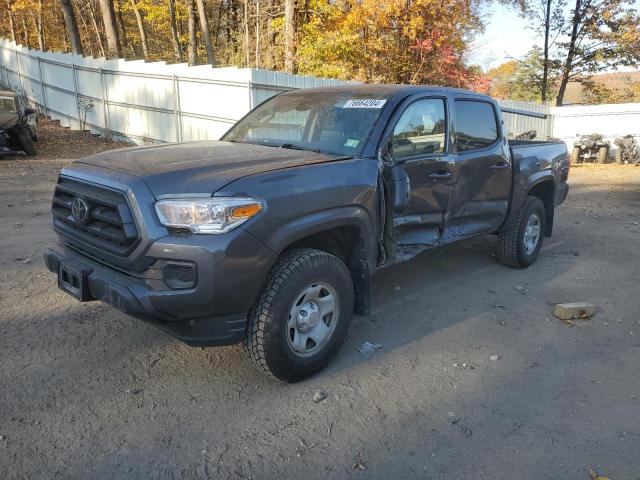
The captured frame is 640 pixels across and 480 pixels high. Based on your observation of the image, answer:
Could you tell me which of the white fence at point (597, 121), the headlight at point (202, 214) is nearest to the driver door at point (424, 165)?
the headlight at point (202, 214)

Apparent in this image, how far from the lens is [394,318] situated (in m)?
4.55

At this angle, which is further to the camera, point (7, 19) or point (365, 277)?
point (7, 19)

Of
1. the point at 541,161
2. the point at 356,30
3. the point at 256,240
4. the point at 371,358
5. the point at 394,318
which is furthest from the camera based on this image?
the point at 356,30

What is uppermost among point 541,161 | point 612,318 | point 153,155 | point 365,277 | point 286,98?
point 286,98

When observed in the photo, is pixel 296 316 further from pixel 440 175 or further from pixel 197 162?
pixel 440 175

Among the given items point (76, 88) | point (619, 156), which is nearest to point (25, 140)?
point (76, 88)

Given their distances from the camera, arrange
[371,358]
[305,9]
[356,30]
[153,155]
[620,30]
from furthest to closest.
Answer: [620,30] → [305,9] → [356,30] → [371,358] → [153,155]

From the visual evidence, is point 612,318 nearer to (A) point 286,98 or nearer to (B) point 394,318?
(B) point 394,318

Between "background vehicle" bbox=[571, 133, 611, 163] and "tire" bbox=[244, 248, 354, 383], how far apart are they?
16.6 m

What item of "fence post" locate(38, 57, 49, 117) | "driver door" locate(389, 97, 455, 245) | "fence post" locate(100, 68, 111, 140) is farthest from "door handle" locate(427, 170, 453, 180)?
"fence post" locate(38, 57, 49, 117)

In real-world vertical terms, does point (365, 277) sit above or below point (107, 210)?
below

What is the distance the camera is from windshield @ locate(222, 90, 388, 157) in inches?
158

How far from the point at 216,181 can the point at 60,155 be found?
12.1 metres

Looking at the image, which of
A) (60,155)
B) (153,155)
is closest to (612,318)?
(153,155)
